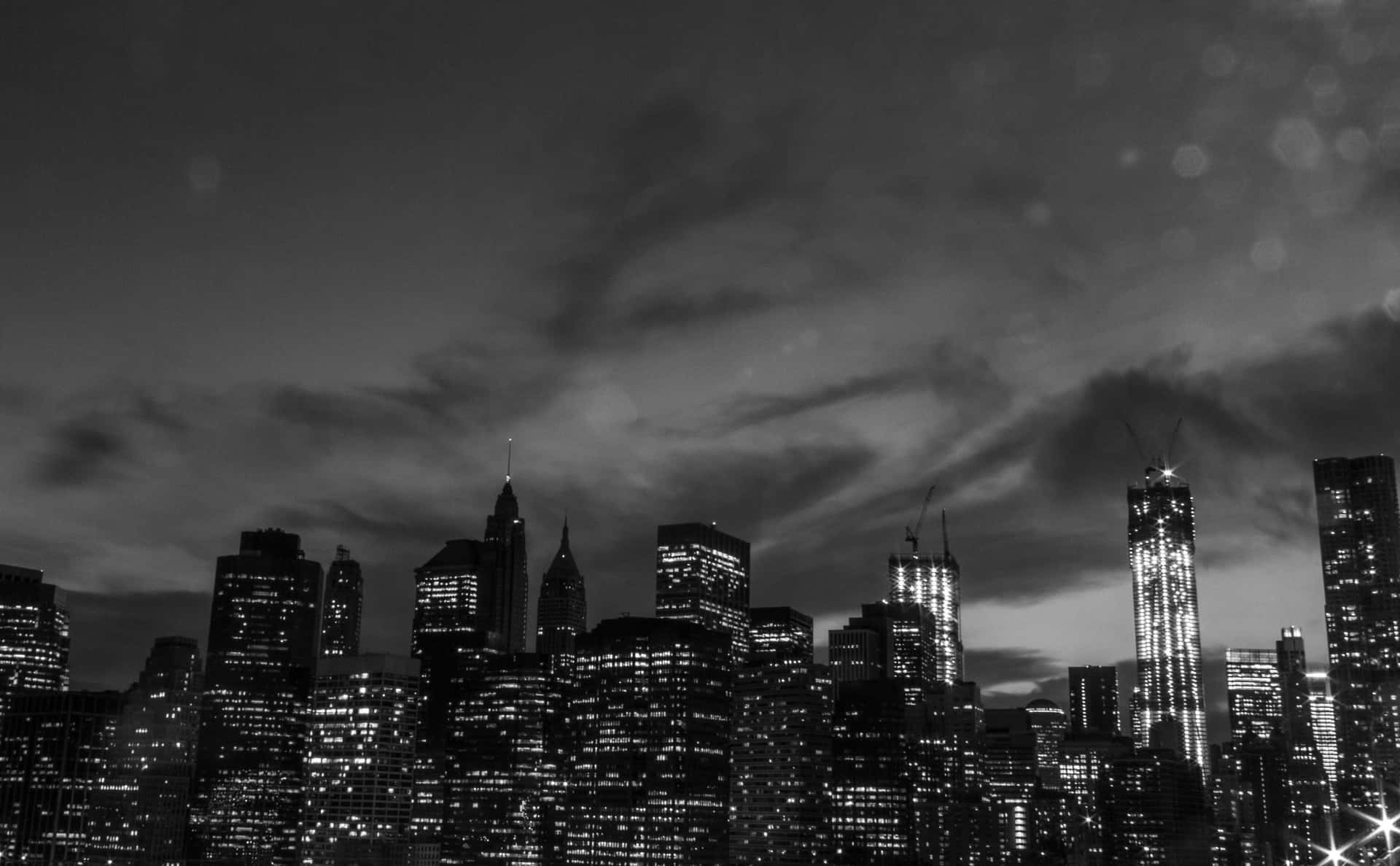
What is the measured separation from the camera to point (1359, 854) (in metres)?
195

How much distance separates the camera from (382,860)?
7746 inches

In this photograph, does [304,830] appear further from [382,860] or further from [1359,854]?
[1359,854]

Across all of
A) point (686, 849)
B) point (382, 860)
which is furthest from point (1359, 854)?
point (382, 860)

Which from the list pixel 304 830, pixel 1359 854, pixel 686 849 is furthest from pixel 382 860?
pixel 1359 854

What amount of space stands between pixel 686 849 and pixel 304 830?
2123 inches

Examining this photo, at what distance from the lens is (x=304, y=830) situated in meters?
200

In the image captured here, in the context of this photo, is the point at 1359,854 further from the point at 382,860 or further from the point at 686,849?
the point at 382,860

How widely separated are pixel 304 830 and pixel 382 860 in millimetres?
12312

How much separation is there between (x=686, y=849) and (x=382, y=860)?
4245 cm

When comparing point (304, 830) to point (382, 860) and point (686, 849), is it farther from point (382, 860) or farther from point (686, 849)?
point (686, 849)

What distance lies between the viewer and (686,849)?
199375 millimetres

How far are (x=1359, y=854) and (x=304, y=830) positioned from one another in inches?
5769

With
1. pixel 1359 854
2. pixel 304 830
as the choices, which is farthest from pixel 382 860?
pixel 1359 854
